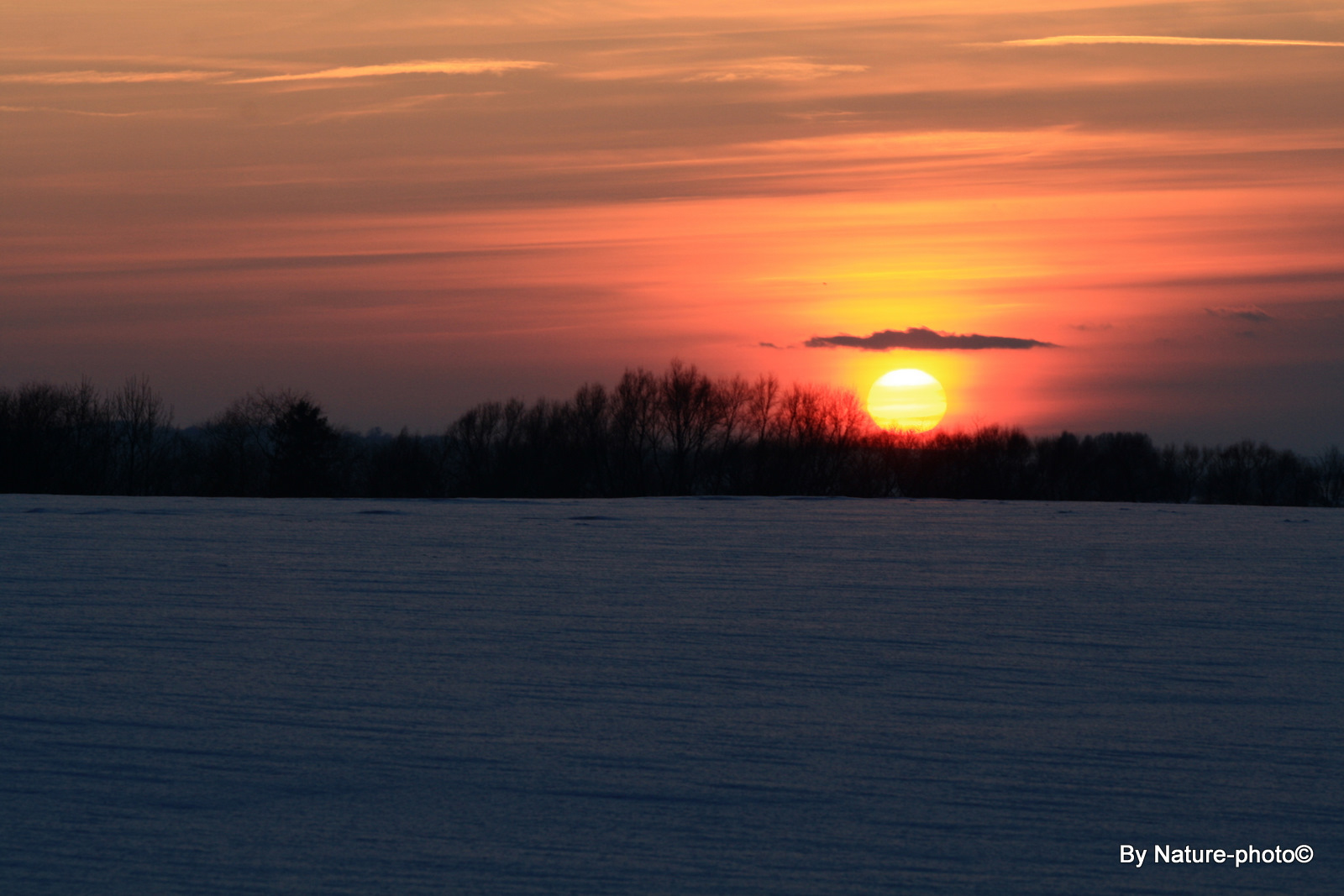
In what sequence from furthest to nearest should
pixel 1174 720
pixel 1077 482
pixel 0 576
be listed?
pixel 1077 482 → pixel 0 576 → pixel 1174 720

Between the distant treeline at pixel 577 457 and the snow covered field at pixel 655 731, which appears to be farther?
the distant treeline at pixel 577 457

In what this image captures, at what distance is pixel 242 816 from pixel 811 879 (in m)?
2.20

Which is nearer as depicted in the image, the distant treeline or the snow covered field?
the snow covered field

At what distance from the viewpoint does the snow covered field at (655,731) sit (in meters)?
4.11

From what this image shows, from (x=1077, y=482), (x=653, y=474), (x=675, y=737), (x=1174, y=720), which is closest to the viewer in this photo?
(x=675, y=737)

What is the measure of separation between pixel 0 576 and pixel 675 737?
350 inches

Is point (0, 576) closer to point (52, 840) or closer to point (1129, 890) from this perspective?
point (52, 840)

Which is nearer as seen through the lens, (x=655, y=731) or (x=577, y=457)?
(x=655, y=731)

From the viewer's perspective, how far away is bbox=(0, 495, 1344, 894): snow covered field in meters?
4.11

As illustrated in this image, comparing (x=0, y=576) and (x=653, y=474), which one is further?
(x=653, y=474)

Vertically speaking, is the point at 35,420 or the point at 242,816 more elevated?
the point at 35,420

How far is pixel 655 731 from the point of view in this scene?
227 inches

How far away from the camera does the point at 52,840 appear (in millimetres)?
4195

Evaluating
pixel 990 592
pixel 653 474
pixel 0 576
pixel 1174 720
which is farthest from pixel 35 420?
pixel 1174 720
